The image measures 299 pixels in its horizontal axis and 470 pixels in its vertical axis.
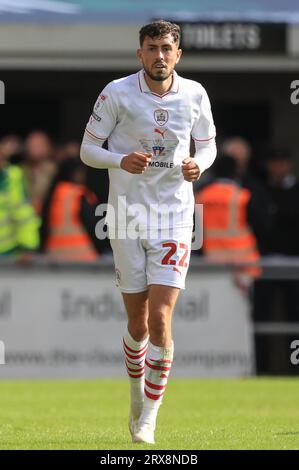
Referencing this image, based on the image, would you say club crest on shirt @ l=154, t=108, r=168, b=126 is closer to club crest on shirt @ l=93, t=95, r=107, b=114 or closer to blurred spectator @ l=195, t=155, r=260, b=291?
club crest on shirt @ l=93, t=95, r=107, b=114

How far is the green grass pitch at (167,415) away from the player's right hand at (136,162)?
1.57 meters

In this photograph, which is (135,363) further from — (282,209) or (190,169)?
(282,209)

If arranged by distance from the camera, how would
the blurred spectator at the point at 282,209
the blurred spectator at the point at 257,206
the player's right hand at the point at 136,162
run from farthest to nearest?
the blurred spectator at the point at 282,209 → the blurred spectator at the point at 257,206 → the player's right hand at the point at 136,162

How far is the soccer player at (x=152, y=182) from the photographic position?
8.43 meters

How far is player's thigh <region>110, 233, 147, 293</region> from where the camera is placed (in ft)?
28.1

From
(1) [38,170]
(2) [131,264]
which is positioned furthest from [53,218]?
(2) [131,264]

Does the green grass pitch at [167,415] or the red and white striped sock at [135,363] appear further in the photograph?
the red and white striped sock at [135,363]

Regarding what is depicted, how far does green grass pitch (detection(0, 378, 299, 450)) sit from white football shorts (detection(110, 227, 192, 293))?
95cm

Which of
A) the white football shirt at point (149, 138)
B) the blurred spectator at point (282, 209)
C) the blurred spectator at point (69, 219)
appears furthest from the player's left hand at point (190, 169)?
the blurred spectator at point (282, 209)

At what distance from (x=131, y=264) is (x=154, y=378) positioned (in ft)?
2.27


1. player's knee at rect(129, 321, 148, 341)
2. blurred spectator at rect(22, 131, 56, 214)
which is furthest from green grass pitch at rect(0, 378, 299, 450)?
blurred spectator at rect(22, 131, 56, 214)

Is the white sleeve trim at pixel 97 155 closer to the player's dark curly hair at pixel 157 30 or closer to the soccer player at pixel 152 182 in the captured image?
the soccer player at pixel 152 182
